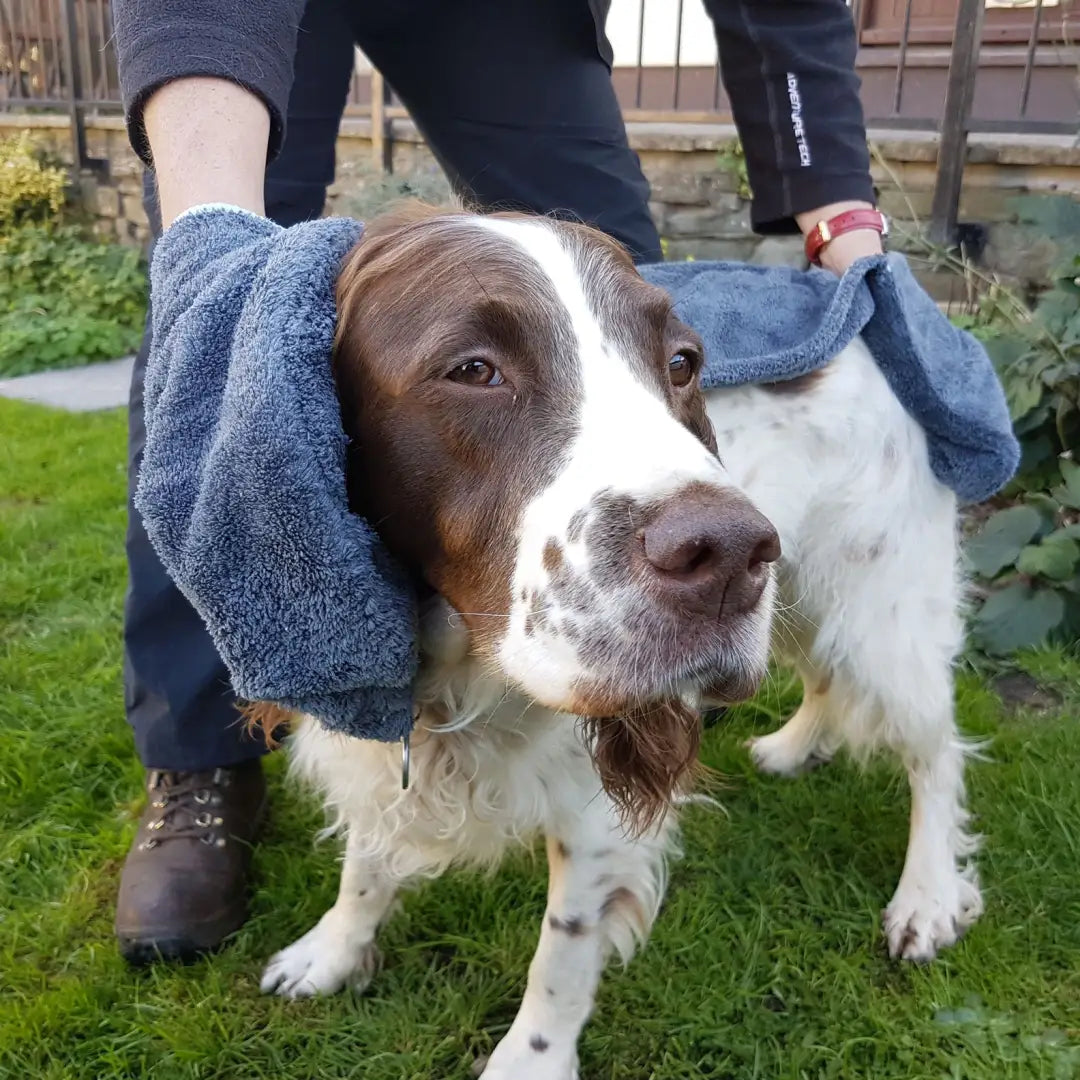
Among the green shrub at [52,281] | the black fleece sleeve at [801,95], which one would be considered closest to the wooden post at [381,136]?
the green shrub at [52,281]

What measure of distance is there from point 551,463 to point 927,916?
4.85 ft

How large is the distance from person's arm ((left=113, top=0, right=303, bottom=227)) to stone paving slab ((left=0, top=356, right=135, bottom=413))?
434cm

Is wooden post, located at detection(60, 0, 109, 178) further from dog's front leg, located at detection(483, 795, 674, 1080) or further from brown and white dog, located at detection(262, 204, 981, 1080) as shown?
dog's front leg, located at detection(483, 795, 674, 1080)

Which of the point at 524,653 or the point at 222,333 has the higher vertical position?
the point at 222,333

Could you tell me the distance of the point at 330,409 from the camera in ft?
4.38

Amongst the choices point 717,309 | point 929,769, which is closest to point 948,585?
point 929,769

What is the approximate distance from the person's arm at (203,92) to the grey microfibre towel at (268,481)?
0.28 feet

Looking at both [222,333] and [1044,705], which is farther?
[1044,705]

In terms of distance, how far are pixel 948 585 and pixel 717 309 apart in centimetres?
81

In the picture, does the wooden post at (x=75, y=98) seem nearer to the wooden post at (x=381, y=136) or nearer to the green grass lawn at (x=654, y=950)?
the wooden post at (x=381, y=136)

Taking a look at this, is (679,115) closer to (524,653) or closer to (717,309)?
(717,309)

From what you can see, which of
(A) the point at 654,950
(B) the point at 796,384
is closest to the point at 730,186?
(B) the point at 796,384

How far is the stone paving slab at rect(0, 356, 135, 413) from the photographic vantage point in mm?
5773

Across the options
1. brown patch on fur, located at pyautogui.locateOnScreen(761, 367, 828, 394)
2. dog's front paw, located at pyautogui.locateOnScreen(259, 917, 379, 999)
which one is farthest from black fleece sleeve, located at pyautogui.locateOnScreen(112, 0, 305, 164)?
dog's front paw, located at pyautogui.locateOnScreen(259, 917, 379, 999)
